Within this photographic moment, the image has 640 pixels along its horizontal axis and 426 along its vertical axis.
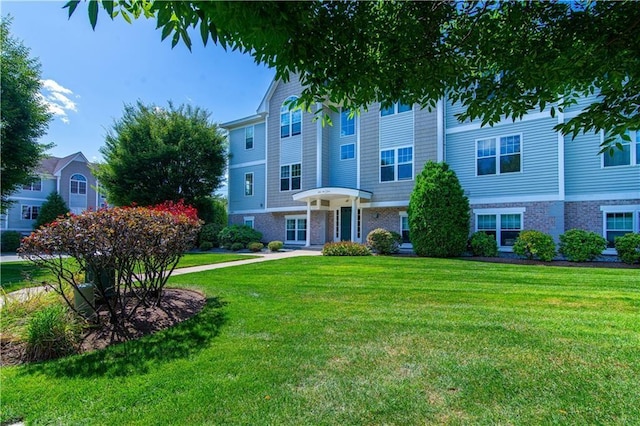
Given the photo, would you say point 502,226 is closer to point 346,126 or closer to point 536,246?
point 536,246

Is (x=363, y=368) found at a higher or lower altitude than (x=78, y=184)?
lower

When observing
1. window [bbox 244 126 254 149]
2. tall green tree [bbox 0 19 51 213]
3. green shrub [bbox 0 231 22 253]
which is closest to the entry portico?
window [bbox 244 126 254 149]

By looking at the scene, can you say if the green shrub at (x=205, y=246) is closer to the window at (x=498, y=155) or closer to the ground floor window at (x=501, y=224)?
the ground floor window at (x=501, y=224)

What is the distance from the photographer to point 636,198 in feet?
38.7

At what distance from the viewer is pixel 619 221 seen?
12164 millimetres

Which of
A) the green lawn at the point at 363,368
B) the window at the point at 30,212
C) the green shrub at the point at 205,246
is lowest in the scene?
the green shrub at the point at 205,246

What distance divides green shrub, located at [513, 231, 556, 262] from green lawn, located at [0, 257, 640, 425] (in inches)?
243

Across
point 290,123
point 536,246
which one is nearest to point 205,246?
point 290,123

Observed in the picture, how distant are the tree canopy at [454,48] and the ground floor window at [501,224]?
12.6 meters

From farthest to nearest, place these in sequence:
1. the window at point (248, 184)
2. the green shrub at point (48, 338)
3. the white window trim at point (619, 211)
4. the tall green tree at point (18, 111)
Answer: the window at point (248, 184) < the tall green tree at point (18, 111) < the white window trim at point (619, 211) < the green shrub at point (48, 338)

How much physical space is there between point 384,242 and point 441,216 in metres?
2.86

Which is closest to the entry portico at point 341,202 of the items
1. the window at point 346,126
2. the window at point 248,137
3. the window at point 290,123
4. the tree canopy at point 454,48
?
the window at point 346,126

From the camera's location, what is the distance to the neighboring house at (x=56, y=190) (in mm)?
28312

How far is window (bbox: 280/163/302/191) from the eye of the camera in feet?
65.1
